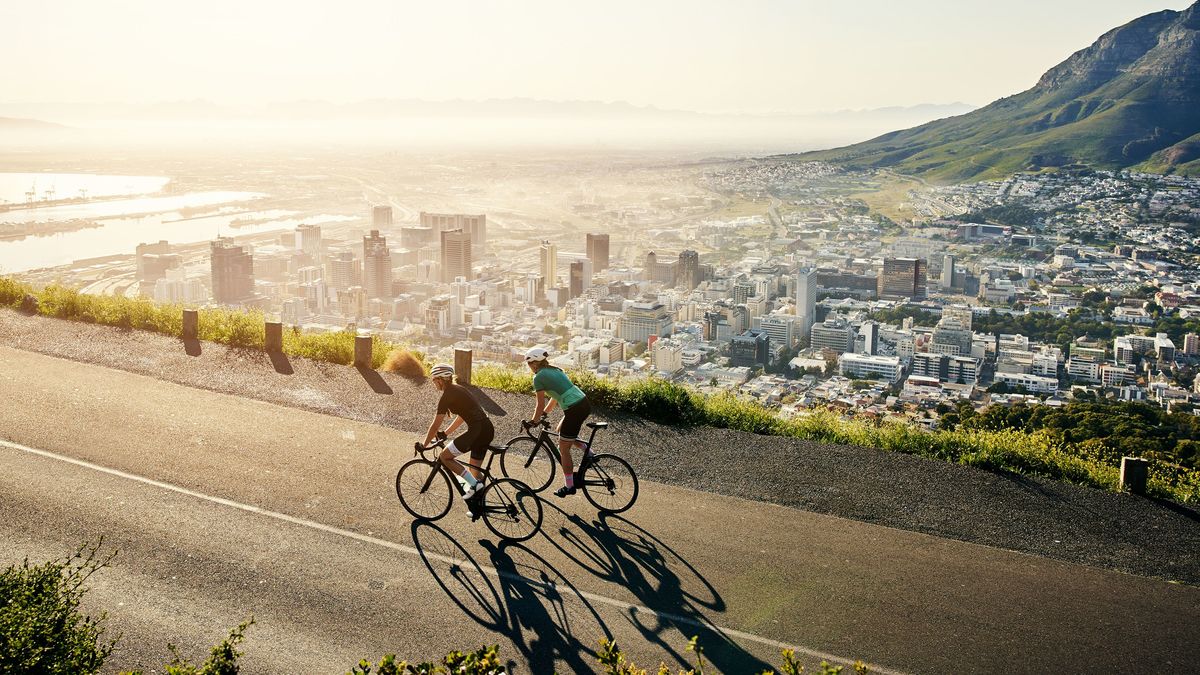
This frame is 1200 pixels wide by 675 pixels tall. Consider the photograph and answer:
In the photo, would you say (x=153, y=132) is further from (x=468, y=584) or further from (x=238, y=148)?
(x=468, y=584)

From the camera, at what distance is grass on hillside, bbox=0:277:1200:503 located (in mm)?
9930

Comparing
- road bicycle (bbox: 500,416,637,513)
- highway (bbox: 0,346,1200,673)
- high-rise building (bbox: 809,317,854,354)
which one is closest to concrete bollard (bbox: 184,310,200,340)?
highway (bbox: 0,346,1200,673)

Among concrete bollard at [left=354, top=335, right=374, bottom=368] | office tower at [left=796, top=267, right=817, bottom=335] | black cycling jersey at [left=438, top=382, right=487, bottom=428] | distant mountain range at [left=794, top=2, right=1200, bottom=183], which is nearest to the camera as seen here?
black cycling jersey at [left=438, top=382, right=487, bottom=428]

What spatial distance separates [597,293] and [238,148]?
150ft

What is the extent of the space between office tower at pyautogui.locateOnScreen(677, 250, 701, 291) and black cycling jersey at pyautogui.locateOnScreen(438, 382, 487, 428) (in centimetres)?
2961

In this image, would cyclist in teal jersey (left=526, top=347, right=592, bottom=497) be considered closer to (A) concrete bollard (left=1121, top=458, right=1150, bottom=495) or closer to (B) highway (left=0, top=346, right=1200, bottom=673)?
(B) highway (left=0, top=346, right=1200, bottom=673)

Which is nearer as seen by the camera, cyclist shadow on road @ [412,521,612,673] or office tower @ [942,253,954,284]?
cyclist shadow on road @ [412,521,612,673]

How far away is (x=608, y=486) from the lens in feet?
28.1

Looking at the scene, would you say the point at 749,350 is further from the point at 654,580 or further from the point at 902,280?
the point at 654,580

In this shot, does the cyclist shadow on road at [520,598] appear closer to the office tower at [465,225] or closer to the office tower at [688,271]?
the office tower at [688,271]

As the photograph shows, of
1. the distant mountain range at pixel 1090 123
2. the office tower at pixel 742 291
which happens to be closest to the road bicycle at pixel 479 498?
the office tower at pixel 742 291

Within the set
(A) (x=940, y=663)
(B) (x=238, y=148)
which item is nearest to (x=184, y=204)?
(B) (x=238, y=148)

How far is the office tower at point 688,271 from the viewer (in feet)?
123

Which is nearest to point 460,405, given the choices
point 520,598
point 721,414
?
point 520,598
